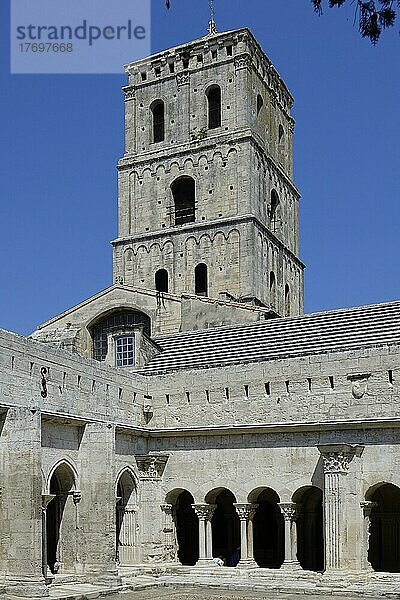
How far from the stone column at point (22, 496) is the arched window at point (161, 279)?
25149mm

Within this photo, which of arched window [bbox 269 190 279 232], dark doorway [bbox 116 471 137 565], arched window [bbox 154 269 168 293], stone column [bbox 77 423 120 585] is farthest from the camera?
arched window [bbox 269 190 279 232]

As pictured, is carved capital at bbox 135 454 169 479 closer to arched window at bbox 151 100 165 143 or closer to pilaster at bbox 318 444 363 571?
pilaster at bbox 318 444 363 571

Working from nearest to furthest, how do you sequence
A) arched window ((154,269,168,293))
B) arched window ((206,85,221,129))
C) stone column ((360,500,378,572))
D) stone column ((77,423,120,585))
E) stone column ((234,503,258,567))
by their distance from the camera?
stone column ((360,500,378,572)) → stone column ((77,423,120,585)) → stone column ((234,503,258,567)) → arched window ((154,269,168,293)) → arched window ((206,85,221,129))

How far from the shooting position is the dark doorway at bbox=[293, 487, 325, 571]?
30484 millimetres

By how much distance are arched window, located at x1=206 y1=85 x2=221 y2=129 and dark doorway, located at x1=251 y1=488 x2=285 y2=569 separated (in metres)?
23.3

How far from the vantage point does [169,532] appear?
97.9 ft

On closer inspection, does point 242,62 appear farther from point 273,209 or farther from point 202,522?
point 202,522

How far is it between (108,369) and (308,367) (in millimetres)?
5727

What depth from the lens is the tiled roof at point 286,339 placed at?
29938mm

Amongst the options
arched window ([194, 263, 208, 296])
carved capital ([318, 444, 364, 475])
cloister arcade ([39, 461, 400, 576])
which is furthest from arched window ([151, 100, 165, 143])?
carved capital ([318, 444, 364, 475])

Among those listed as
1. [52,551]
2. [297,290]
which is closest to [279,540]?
[52,551]

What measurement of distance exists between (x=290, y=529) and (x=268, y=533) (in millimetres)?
5216

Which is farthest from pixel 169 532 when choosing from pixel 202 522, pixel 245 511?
pixel 245 511

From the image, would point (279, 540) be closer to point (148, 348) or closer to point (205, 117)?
point (148, 348)
